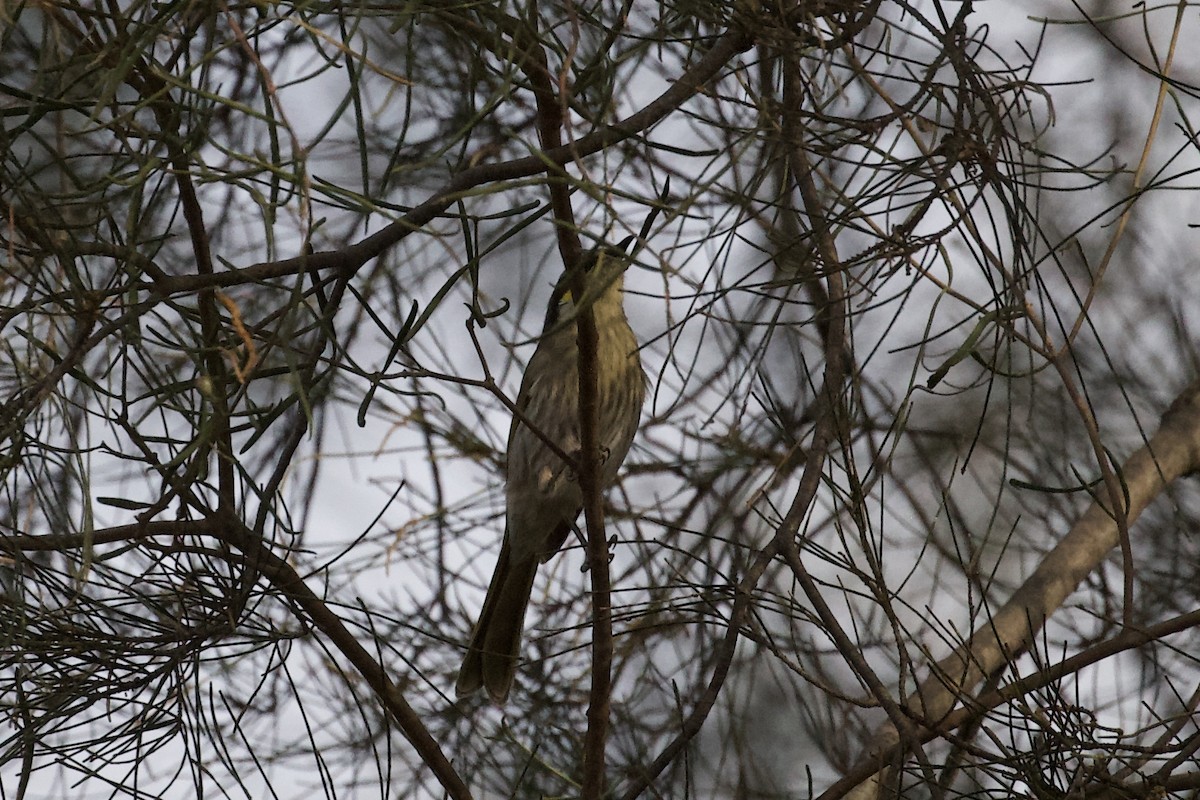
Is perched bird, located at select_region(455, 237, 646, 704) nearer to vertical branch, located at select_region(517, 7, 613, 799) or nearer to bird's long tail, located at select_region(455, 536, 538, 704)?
bird's long tail, located at select_region(455, 536, 538, 704)

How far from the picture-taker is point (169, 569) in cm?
229

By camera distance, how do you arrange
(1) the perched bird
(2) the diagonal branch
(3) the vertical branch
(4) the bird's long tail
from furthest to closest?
(1) the perched bird
(4) the bird's long tail
(2) the diagonal branch
(3) the vertical branch

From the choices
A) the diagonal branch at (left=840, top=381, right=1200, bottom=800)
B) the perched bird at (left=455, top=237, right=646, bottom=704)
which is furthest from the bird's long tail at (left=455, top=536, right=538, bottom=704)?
the diagonal branch at (left=840, top=381, right=1200, bottom=800)

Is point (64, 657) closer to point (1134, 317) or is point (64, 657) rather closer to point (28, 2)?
point (28, 2)

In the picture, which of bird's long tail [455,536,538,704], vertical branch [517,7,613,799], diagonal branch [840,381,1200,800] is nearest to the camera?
vertical branch [517,7,613,799]

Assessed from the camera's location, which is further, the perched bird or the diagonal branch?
the perched bird

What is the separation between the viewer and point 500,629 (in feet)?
12.8

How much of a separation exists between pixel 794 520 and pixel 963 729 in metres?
0.54

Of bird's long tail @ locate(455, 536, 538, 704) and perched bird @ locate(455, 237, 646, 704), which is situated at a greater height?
perched bird @ locate(455, 237, 646, 704)

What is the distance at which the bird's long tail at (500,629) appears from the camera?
3623 millimetres

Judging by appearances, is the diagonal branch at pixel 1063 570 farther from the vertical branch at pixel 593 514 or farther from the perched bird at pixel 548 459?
the perched bird at pixel 548 459

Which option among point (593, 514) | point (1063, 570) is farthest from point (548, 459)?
point (1063, 570)

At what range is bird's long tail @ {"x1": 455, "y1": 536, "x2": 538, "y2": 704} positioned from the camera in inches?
143

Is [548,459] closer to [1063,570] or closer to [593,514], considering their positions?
[593,514]
